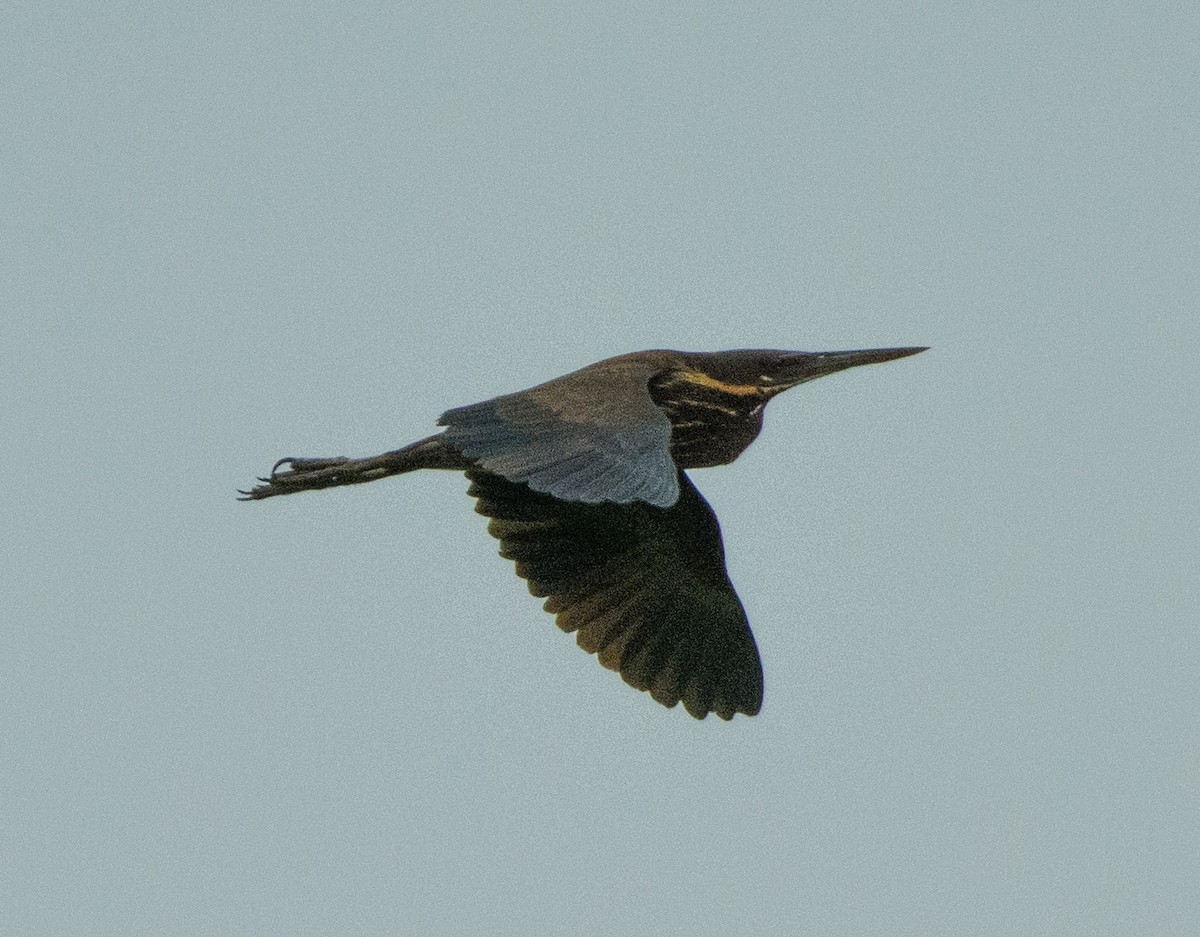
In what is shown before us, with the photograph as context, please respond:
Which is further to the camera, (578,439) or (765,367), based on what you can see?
(765,367)

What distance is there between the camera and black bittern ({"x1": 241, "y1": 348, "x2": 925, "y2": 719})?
9664mm

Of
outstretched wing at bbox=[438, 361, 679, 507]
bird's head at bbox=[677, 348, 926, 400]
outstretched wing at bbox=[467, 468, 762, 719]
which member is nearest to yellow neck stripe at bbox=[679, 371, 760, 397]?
bird's head at bbox=[677, 348, 926, 400]

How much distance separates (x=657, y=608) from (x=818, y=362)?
138 centimetres

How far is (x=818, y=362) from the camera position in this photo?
33.8ft

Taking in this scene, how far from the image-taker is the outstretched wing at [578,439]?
7879mm

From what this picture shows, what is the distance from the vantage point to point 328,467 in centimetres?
973

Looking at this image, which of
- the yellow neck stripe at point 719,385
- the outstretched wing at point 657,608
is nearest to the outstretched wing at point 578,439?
the yellow neck stripe at point 719,385

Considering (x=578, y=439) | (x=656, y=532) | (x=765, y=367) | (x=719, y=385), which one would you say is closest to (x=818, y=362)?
(x=765, y=367)

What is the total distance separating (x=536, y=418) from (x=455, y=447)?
1.09 ft

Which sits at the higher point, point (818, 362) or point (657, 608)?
point (818, 362)

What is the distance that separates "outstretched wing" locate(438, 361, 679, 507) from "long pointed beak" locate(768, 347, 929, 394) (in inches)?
43.1

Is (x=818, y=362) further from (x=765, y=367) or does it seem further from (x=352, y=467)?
(x=352, y=467)

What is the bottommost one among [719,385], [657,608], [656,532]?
[657,608]

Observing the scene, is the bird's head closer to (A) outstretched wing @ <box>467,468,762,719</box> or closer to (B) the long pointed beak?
(B) the long pointed beak
